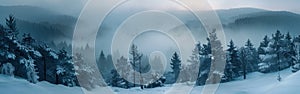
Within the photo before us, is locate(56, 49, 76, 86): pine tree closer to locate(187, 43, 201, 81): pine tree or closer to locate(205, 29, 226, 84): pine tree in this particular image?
locate(205, 29, 226, 84): pine tree

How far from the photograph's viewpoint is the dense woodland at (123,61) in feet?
119

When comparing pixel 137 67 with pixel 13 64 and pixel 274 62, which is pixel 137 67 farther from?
pixel 13 64

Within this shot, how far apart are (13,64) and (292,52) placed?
4814 cm

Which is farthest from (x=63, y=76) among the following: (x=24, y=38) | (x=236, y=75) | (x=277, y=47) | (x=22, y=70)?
(x=277, y=47)

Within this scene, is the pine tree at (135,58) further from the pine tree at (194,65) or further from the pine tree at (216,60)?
the pine tree at (216,60)

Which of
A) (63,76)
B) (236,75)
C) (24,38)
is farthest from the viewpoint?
(236,75)

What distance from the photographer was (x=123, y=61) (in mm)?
72625

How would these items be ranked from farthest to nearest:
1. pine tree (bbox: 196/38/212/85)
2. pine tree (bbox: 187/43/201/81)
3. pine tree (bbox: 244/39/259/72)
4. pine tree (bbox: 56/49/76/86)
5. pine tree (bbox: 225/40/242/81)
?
pine tree (bbox: 244/39/259/72)
pine tree (bbox: 187/43/201/81)
pine tree (bbox: 225/40/242/81)
pine tree (bbox: 196/38/212/85)
pine tree (bbox: 56/49/76/86)

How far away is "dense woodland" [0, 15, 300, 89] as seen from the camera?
36375 mm

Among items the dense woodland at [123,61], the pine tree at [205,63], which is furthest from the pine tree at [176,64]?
the pine tree at [205,63]

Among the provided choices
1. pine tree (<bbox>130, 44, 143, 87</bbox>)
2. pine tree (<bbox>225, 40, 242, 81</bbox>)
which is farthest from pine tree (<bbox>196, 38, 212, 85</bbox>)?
pine tree (<bbox>130, 44, 143, 87</bbox>)

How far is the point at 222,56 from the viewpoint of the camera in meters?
57.8

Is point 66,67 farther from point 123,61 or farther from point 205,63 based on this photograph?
point 205,63

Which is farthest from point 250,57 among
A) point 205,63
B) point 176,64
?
point 205,63
